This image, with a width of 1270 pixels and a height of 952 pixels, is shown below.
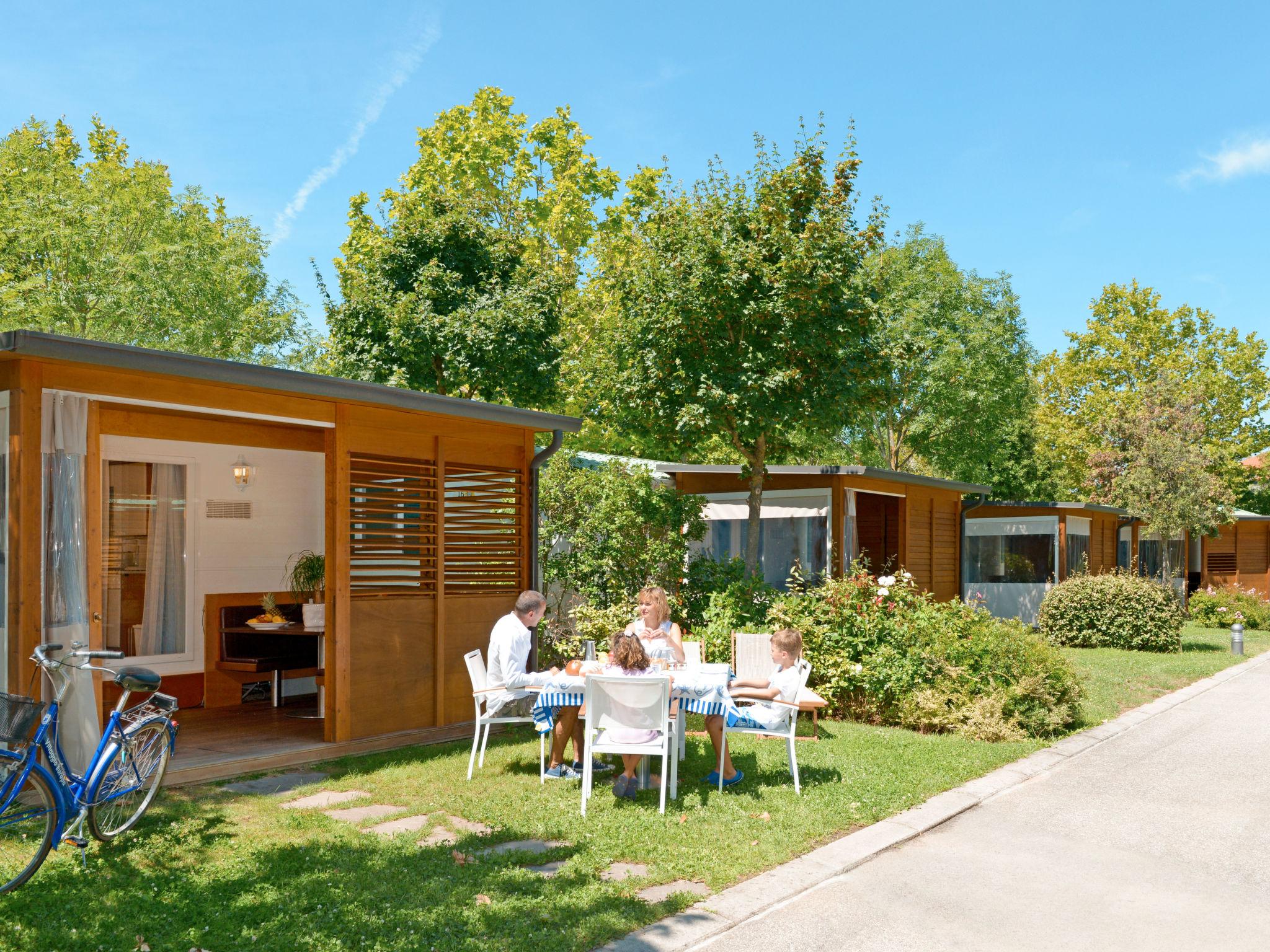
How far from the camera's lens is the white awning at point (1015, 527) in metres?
21.1

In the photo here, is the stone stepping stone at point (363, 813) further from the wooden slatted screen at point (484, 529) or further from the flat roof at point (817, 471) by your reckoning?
the flat roof at point (817, 471)

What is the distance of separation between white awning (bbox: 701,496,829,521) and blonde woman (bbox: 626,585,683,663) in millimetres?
6715

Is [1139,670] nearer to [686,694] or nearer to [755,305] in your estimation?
[755,305]

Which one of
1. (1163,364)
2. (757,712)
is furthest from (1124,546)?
(757,712)

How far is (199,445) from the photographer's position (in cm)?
991

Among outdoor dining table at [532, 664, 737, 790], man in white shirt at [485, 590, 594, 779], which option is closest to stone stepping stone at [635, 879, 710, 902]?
outdoor dining table at [532, 664, 737, 790]

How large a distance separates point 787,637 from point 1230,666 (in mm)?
11420

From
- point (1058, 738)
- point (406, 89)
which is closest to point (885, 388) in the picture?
point (1058, 738)

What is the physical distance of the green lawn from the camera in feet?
13.5

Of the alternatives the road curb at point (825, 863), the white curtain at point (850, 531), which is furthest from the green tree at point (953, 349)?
the road curb at point (825, 863)

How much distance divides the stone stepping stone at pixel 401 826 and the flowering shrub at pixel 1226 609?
22053mm

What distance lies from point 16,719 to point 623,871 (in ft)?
9.41

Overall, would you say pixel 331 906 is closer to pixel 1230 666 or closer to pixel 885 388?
pixel 885 388

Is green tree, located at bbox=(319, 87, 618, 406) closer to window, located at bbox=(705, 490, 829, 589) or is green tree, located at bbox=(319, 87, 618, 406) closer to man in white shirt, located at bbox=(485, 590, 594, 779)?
window, located at bbox=(705, 490, 829, 589)
